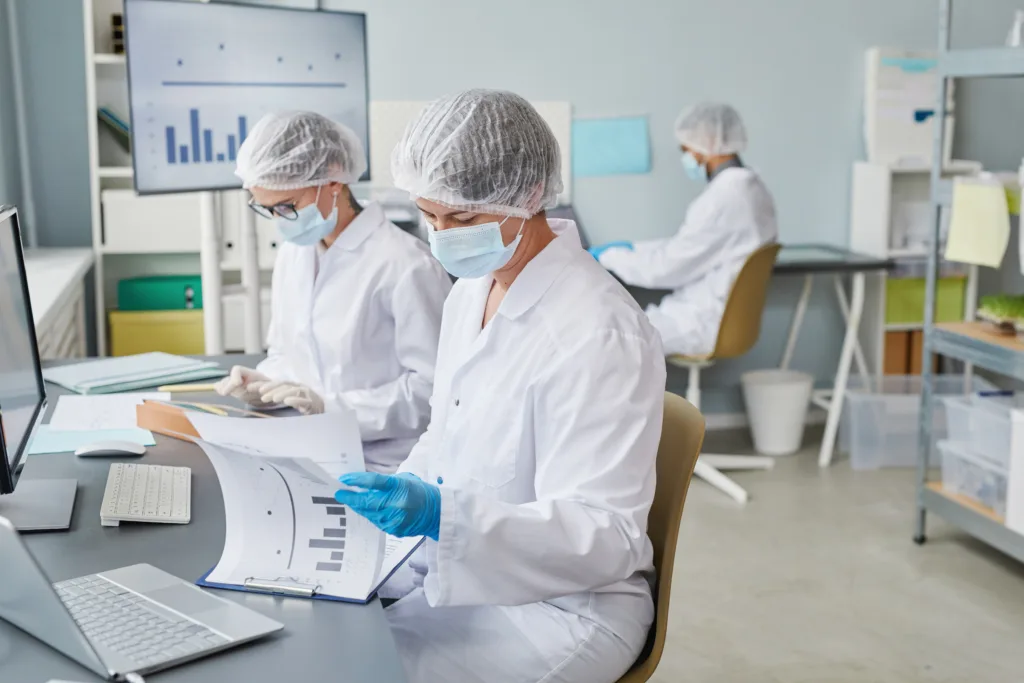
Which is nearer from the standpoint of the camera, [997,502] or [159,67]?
[159,67]

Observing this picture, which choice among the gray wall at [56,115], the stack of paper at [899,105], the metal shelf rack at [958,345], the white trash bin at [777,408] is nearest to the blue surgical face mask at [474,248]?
the metal shelf rack at [958,345]

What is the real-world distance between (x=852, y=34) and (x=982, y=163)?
82 cm

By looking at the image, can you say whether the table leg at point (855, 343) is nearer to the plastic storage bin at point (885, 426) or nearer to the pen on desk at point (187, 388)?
the plastic storage bin at point (885, 426)

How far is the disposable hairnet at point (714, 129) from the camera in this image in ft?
13.4

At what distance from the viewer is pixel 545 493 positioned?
4.73 feet

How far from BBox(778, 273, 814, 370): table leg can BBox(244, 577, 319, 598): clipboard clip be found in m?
3.52

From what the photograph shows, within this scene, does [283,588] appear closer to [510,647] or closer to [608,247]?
[510,647]

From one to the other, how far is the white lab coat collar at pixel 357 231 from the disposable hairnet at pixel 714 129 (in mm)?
2051

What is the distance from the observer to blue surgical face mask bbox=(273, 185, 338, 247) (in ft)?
7.66

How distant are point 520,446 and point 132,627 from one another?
550 millimetres

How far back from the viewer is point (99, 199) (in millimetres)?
4012

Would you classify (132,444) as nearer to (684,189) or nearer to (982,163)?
(684,189)

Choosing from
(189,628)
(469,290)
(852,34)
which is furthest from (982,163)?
(189,628)

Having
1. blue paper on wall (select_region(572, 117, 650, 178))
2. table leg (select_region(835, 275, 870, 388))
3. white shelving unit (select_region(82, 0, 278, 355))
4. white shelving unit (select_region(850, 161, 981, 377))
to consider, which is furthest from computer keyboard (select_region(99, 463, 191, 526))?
white shelving unit (select_region(850, 161, 981, 377))
